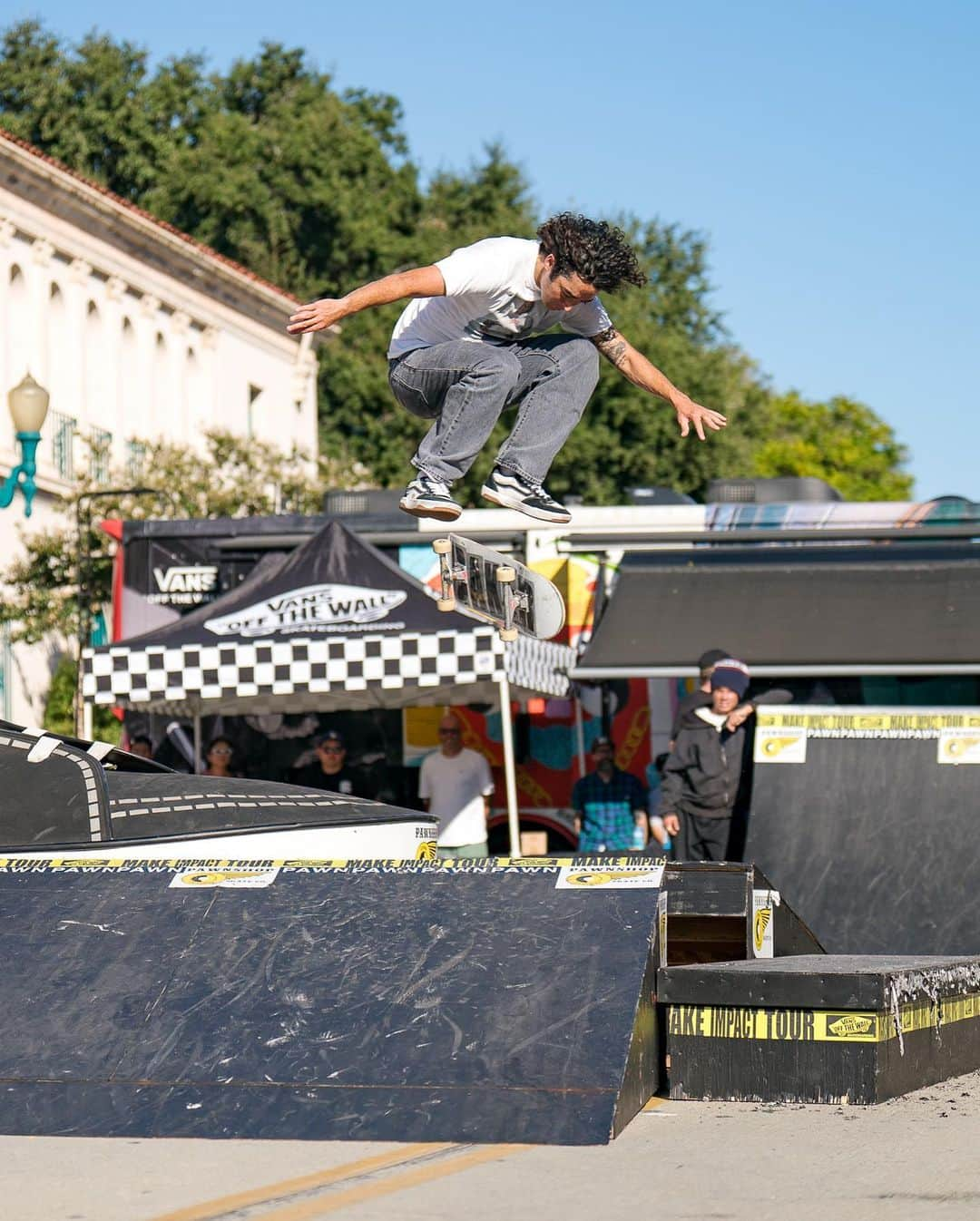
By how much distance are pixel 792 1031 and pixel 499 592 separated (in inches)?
116

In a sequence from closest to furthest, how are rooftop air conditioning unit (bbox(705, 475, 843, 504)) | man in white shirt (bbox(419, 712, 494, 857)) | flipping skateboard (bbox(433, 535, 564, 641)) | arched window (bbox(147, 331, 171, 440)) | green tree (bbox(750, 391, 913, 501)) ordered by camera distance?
1. flipping skateboard (bbox(433, 535, 564, 641))
2. man in white shirt (bbox(419, 712, 494, 857))
3. rooftop air conditioning unit (bbox(705, 475, 843, 504))
4. arched window (bbox(147, 331, 171, 440))
5. green tree (bbox(750, 391, 913, 501))

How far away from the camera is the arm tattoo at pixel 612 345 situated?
7.88m

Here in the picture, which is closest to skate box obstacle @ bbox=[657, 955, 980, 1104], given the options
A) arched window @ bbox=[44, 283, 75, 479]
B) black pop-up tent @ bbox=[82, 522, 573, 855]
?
black pop-up tent @ bbox=[82, 522, 573, 855]

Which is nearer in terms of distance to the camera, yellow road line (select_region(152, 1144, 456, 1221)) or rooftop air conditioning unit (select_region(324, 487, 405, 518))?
yellow road line (select_region(152, 1144, 456, 1221))

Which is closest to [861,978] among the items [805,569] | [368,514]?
[805,569]

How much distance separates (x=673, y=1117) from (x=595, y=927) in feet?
2.26

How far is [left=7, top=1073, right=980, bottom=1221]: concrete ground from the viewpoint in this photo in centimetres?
493

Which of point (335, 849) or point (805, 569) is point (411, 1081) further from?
point (805, 569)

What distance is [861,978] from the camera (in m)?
6.51

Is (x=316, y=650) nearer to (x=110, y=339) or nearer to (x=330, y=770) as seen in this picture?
(x=330, y=770)

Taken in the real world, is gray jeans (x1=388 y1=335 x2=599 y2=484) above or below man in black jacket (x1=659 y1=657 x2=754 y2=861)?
above

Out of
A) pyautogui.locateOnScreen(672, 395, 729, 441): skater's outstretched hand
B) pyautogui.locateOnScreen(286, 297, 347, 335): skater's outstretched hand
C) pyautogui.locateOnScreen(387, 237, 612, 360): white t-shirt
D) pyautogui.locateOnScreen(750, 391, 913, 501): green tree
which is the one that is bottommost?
pyautogui.locateOnScreen(672, 395, 729, 441): skater's outstretched hand

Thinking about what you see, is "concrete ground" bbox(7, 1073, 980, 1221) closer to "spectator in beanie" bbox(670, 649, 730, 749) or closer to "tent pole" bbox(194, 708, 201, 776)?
"spectator in beanie" bbox(670, 649, 730, 749)

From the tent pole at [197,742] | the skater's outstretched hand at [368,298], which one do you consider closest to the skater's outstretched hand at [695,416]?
the skater's outstretched hand at [368,298]
